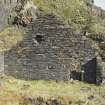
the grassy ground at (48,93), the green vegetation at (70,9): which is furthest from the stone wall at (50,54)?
the green vegetation at (70,9)

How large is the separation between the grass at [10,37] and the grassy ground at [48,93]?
1.82 m

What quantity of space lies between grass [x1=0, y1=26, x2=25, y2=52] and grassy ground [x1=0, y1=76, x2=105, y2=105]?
182 cm

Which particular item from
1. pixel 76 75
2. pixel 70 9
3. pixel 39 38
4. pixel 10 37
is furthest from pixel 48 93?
pixel 70 9

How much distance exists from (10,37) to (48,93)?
4.92 m

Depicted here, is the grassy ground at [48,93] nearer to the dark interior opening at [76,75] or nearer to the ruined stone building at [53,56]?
the dark interior opening at [76,75]

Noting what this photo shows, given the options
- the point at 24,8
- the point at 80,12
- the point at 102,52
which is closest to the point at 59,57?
the point at 102,52

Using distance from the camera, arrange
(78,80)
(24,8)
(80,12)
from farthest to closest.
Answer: (80,12)
(24,8)
(78,80)

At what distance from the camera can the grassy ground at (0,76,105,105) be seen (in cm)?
1845

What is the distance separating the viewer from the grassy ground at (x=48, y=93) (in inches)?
727

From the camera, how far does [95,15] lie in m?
28.3

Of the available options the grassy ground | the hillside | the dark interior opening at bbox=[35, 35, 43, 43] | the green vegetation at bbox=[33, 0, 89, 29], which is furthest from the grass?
the green vegetation at bbox=[33, 0, 89, 29]

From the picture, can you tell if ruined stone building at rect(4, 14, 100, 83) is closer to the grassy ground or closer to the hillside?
the hillside

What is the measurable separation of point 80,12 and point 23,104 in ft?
34.1

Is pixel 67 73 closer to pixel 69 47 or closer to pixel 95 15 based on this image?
pixel 69 47
